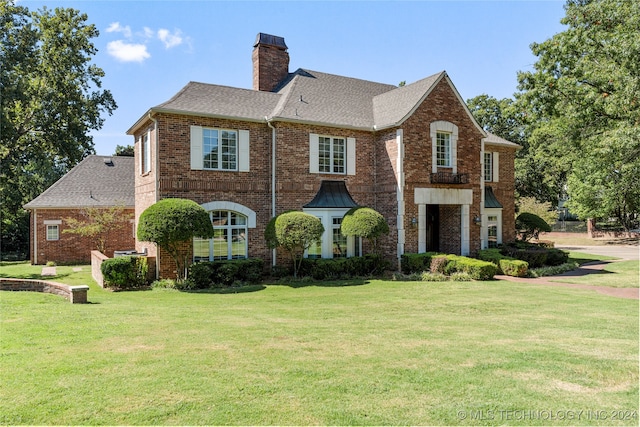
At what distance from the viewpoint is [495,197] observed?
23.3m

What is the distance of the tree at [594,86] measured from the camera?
15766 mm

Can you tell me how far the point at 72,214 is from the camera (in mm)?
23656

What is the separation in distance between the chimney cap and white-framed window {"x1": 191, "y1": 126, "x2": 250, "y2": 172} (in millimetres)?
7143

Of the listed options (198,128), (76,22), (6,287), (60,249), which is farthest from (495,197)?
(76,22)

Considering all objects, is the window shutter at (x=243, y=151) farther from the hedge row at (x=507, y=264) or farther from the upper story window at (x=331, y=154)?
the hedge row at (x=507, y=264)

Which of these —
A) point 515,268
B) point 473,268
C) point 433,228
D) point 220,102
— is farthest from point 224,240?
point 515,268

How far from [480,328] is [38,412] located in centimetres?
733

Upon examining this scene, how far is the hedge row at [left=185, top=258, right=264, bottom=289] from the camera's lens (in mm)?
14359

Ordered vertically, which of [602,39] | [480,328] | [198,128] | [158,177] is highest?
[602,39]

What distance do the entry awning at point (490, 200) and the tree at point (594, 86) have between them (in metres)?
4.24

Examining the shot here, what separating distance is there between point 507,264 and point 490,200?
20.6 ft

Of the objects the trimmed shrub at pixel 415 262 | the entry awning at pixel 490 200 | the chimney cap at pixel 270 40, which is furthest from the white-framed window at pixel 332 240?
the chimney cap at pixel 270 40

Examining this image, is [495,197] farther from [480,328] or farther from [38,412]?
[38,412]

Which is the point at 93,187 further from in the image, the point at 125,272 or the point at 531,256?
the point at 531,256
